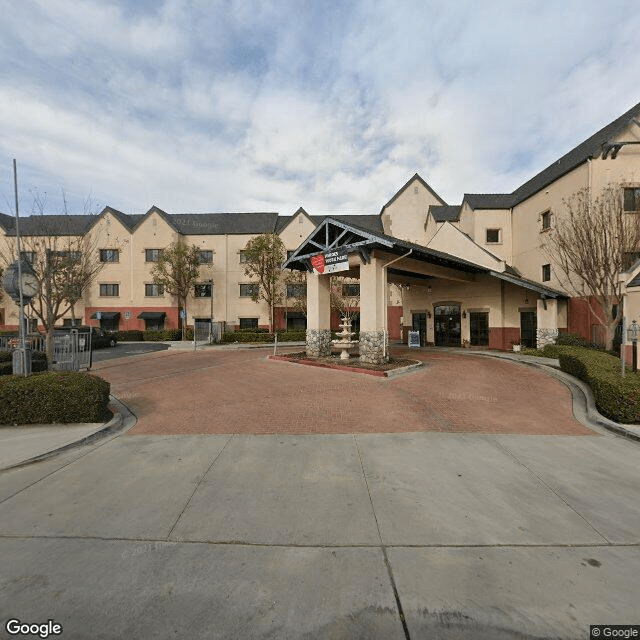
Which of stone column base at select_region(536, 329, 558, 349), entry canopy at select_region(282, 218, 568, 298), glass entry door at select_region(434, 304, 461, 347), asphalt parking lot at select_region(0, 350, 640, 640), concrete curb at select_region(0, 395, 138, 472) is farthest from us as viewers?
glass entry door at select_region(434, 304, 461, 347)

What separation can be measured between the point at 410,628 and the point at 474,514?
1.80 metres

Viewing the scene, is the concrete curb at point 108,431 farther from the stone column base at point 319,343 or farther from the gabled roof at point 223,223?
the gabled roof at point 223,223

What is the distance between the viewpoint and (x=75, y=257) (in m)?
16.4

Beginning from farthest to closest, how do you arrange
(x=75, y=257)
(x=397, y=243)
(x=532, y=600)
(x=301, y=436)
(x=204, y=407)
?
1. (x=75, y=257)
2. (x=397, y=243)
3. (x=204, y=407)
4. (x=301, y=436)
5. (x=532, y=600)

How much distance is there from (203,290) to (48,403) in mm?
28317

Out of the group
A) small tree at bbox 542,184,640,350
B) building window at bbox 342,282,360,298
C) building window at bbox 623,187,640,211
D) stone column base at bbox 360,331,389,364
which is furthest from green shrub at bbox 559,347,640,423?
building window at bbox 342,282,360,298

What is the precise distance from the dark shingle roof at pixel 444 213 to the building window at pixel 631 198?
1325cm

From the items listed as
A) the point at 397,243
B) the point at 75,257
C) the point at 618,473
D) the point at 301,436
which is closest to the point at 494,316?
the point at 397,243

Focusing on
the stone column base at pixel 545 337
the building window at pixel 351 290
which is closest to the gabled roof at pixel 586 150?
the stone column base at pixel 545 337

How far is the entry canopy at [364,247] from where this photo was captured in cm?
1293

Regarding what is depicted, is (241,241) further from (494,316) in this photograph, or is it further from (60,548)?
(60,548)

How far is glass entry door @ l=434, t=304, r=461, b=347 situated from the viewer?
21.9 metres

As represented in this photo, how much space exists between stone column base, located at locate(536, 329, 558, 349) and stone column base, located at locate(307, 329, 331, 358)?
39.9ft

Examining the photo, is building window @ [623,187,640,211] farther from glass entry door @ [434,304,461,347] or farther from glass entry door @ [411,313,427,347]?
glass entry door @ [411,313,427,347]
